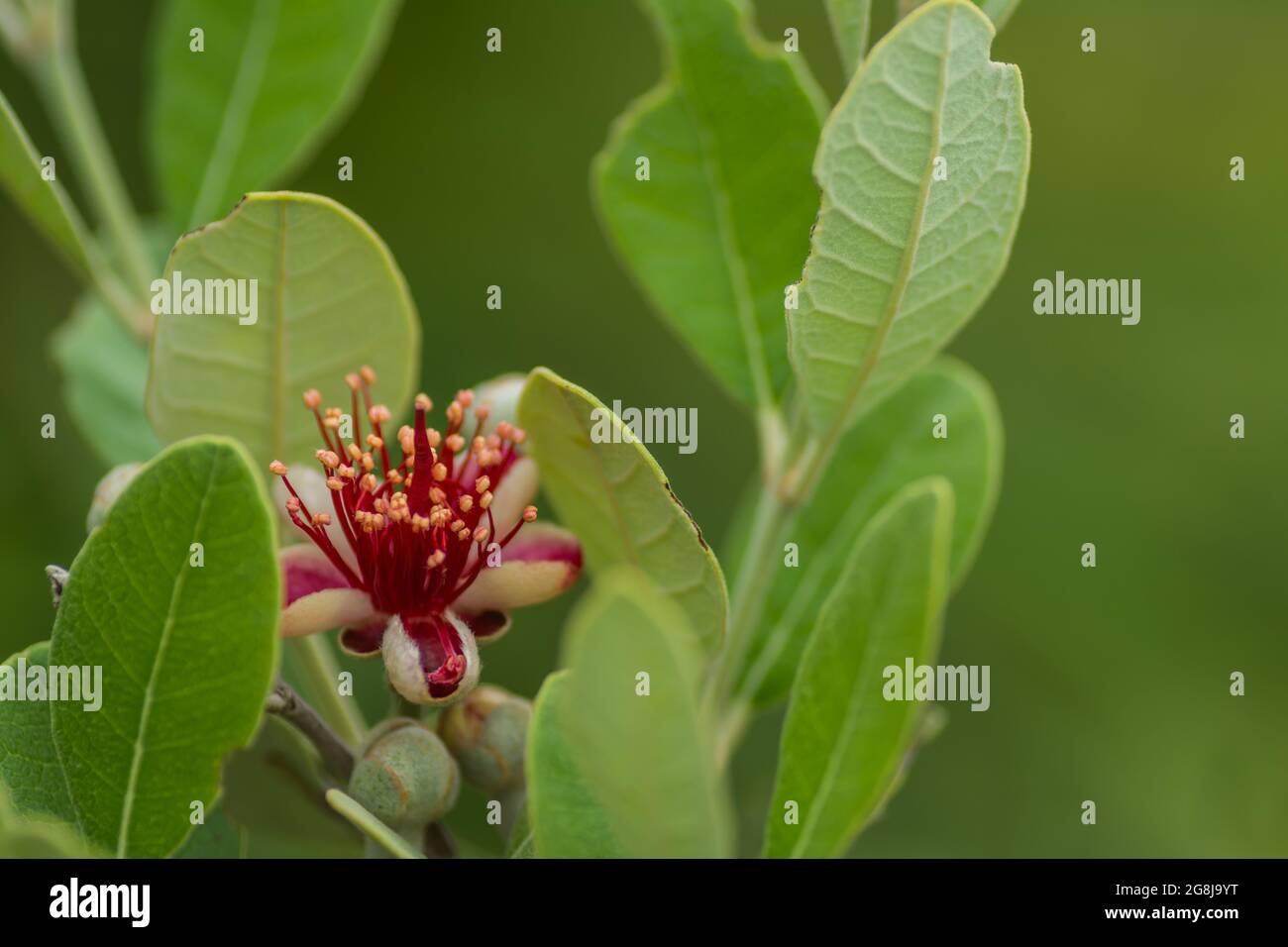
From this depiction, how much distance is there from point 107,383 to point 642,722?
4.06 feet

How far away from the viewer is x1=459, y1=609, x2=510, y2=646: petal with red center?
4.43 feet

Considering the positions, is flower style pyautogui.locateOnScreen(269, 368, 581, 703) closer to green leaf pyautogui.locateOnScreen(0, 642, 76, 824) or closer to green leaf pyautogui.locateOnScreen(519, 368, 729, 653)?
green leaf pyautogui.locateOnScreen(519, 368, 729, 653)

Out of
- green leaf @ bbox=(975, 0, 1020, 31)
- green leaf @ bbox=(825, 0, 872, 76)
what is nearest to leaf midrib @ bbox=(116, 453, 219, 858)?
green leaf @ bbox=(825, 0, 872, 76)

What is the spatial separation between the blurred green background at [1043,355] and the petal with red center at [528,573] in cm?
197

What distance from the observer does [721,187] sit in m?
1.56

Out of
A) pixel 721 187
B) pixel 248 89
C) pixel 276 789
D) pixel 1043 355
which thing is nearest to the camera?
pixel 276 789

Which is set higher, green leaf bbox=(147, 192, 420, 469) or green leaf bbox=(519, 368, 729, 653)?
green leaf bbox=(147, 192, 420, 469)

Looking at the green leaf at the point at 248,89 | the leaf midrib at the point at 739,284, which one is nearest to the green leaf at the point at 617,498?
the leaf midrib at the point at 739,284

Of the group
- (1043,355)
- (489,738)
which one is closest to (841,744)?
(489,738)
